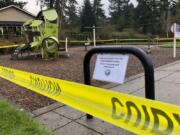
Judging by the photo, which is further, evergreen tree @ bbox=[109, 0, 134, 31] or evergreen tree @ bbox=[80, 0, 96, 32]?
evergreen tree @ bbox=[109, 0, 134, 31]

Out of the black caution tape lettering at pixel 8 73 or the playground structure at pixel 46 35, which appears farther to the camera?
the playground structure at pixel 46 35

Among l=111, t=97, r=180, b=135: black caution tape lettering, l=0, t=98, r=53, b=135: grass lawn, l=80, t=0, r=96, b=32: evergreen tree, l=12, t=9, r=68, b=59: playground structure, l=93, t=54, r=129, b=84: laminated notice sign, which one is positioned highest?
l=80, t=0, r=96, b=32: evergreen tree

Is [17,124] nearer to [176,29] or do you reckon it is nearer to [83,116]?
[83,116]

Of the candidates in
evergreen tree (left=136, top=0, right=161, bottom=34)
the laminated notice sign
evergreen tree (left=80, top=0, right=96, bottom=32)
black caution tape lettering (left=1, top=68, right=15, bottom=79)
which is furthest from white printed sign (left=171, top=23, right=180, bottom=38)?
evergreen tree (left=80, top=0, right=96, bottom=32)

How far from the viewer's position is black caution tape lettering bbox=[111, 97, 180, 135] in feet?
6.68

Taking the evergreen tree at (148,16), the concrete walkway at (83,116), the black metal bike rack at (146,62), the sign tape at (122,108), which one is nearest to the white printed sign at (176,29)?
the concrete walkway at (83,116)

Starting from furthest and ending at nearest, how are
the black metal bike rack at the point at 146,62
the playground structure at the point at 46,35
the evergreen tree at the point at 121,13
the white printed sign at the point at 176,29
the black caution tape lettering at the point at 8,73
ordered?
the evergreen tree at the point at 121,13 < the playground structure at the point at 46,35 < the white printed sign at the point at 176,29 < the black caution tape lettering at the point at 8,73 < the black metal bike rack at the point at 146,62

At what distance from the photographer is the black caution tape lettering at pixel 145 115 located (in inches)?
80.2

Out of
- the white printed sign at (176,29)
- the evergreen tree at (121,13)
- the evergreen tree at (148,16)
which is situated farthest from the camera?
the evergreen tree at (121,13)

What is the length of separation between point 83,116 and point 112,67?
123 centimetres

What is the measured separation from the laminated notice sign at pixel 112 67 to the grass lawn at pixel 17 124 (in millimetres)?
1139

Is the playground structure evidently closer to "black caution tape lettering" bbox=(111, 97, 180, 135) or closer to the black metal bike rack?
the black metal bike rack

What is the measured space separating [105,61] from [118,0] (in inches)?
2495

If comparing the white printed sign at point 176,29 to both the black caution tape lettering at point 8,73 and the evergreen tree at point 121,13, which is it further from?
the evergreen tree at point 121,13
